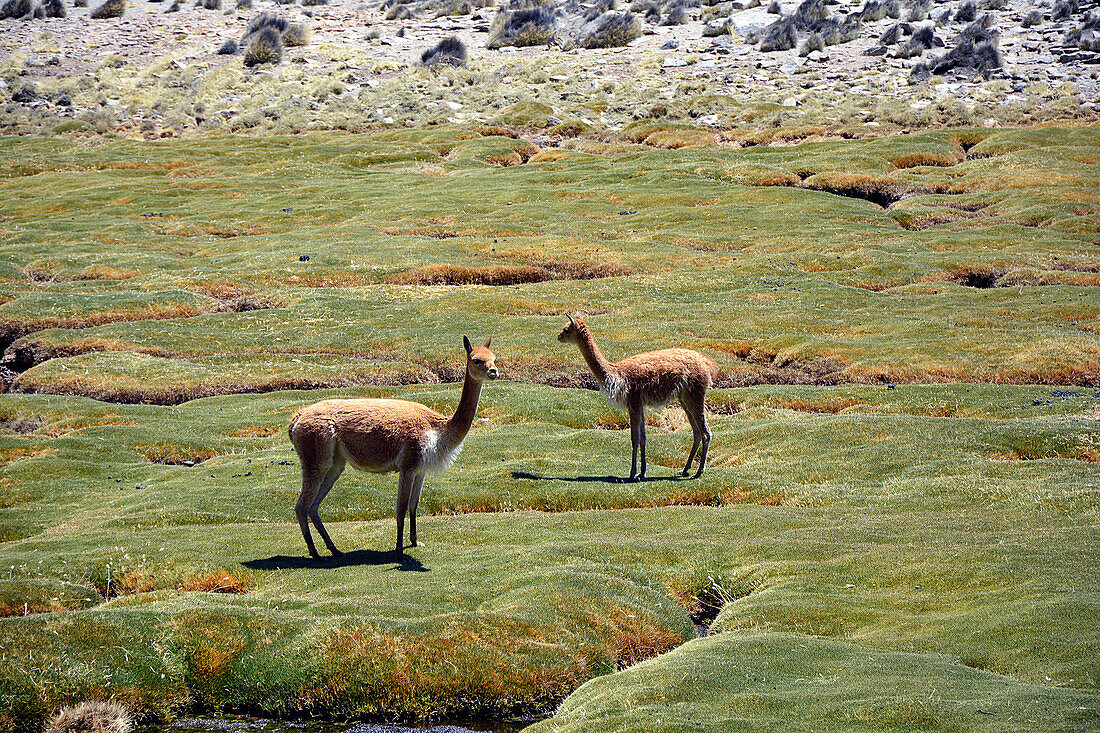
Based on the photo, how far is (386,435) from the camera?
21.4 metres

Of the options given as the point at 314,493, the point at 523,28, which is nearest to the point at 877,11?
the point at 523,28

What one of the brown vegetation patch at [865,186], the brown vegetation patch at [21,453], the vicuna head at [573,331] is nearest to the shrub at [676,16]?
the brown vegetation patch at [865,186]

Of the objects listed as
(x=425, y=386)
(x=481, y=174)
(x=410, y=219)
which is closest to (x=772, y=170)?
(x=481, y=174)

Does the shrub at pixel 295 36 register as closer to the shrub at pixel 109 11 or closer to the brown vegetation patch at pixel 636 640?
the shrub at pixel 109 11

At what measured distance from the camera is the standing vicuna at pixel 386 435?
2144 cm

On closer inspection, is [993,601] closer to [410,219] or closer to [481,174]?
[410,219]

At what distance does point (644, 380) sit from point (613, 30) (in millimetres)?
127561

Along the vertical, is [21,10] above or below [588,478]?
above

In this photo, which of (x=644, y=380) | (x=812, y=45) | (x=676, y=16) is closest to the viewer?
(x=644, y=380)

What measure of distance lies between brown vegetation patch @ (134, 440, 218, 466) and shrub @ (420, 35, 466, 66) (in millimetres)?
115181

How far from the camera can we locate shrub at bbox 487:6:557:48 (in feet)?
494

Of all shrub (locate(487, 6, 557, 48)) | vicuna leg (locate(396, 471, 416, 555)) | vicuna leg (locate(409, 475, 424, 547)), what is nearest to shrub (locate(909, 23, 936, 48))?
shrub (locate(487, 6, 557, 48))

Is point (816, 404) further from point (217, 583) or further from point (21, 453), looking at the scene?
point (21, 453)

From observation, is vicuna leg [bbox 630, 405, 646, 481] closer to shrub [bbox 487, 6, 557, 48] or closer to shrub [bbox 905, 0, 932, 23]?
shrub [bbox 905, 0, 932, 23]
